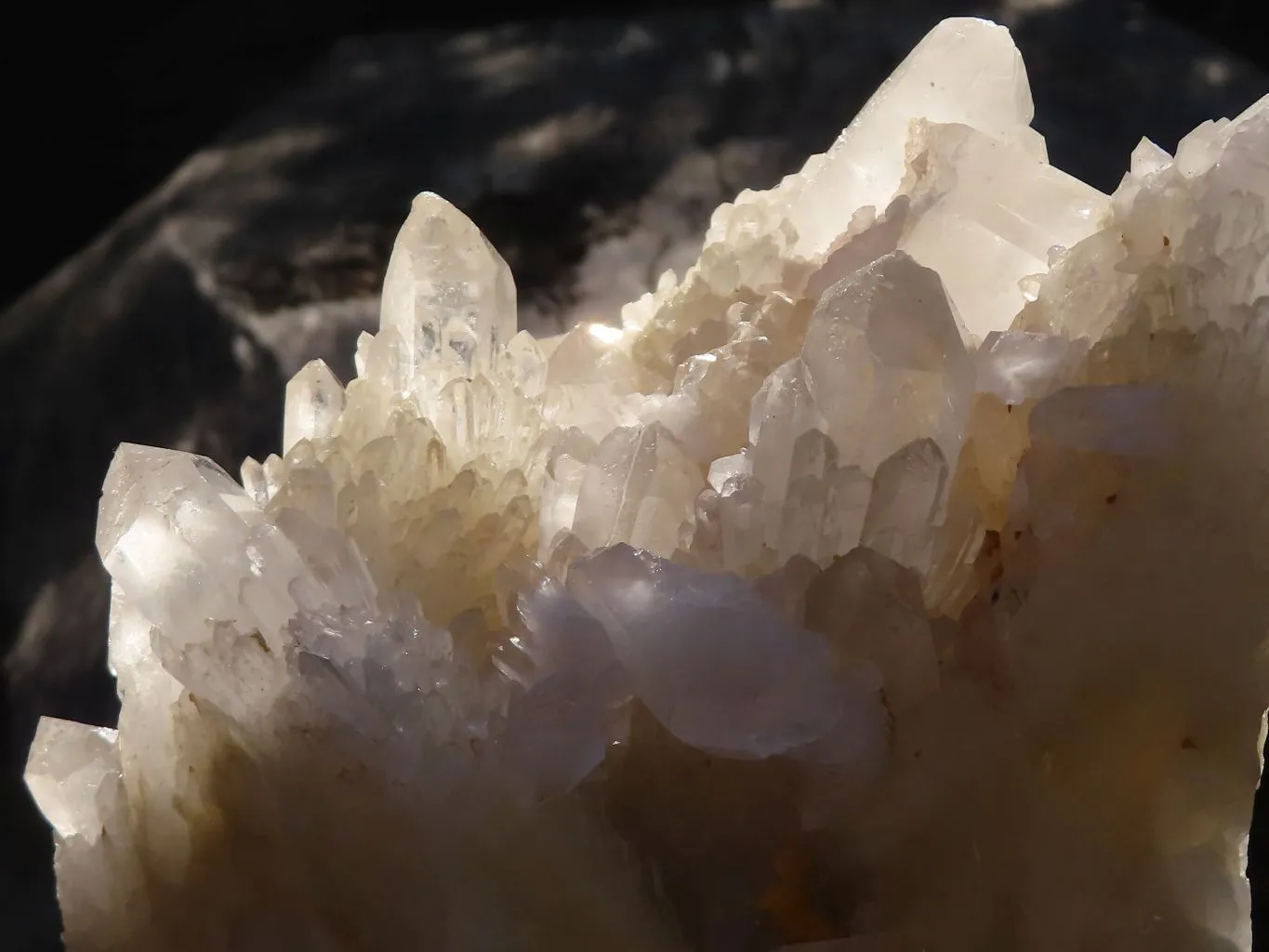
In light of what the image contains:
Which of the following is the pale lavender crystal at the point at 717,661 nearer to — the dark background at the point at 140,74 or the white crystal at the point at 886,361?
the white crystal at the point at 886,361

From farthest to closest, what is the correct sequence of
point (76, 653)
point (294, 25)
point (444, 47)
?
point (294, 25) < point (444, 47) < point (76, 653)

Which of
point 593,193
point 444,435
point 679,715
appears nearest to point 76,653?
point 593,193

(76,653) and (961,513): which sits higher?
(961,513)

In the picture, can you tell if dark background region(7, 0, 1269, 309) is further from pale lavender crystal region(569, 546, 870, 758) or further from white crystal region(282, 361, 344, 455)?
pale lavender crystal region(569, 546, 870, 758)

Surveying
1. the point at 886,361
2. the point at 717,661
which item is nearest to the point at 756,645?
the point at 717,661

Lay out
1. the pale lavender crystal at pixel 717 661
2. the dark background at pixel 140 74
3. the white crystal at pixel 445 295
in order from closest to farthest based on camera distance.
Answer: the pale lavender crystal at pixel 717 661 → the white crystal at pixel 445 295 → the dark background at pixel 140 74

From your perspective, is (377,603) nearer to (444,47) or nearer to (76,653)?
(76,653)

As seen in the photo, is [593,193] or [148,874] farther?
[593,193]

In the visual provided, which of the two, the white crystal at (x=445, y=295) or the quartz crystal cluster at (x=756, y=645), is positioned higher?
the white crystal at (x=445, y=295)

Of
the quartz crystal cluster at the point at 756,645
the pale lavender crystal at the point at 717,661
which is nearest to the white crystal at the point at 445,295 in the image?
the quartz crystal cluster at the point at 756,645
